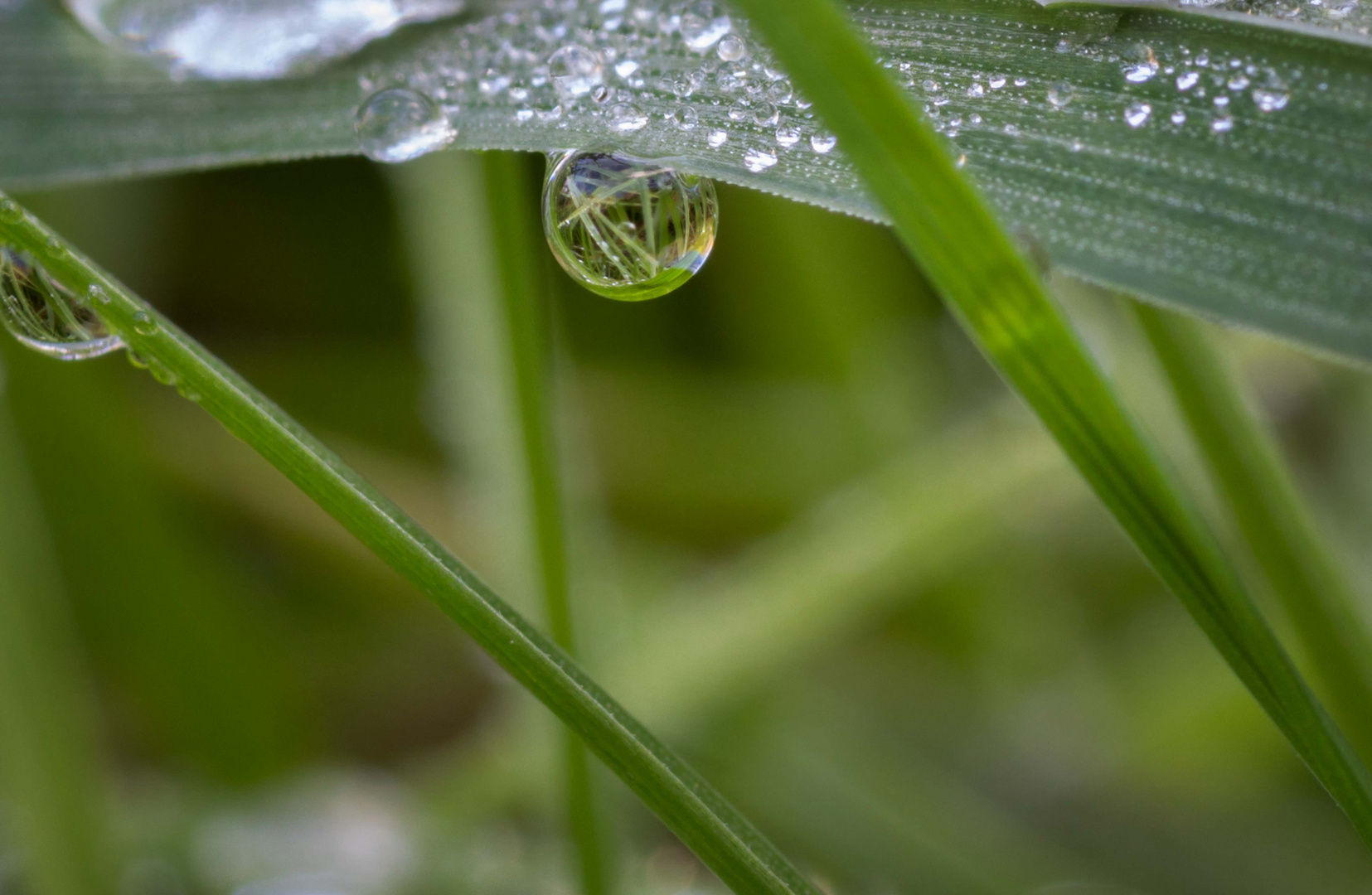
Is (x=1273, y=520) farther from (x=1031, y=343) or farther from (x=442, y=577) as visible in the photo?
(x=442, y=577)

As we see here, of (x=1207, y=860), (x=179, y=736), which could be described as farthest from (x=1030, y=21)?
(x=179, y=736)

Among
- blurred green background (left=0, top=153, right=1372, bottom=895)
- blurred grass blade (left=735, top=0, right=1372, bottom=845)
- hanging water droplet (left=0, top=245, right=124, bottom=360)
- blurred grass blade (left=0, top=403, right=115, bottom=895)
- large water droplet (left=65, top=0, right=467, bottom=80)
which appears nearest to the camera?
blurred grass blade (left=735, top=0, right=1372, bottom=845)

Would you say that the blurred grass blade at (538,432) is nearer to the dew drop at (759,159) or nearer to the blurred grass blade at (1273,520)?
the dew drop at (759,159)

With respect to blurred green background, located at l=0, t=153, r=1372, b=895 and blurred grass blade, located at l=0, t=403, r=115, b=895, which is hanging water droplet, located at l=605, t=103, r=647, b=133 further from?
blurred grass blade, located at l=0, t=403, r=115, b=895

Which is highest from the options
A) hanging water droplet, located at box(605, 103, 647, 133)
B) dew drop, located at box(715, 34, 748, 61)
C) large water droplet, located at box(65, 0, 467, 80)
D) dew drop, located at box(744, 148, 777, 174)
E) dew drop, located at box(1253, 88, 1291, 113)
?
large water droplet, located at box(65, 0, 467, 80)

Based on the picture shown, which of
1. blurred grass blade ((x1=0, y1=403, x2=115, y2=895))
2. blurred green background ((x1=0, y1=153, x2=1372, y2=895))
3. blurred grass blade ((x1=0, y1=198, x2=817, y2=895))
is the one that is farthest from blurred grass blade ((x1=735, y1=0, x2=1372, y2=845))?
blurred grass blade ((x1=0, y1=403, x2=115, y2=895))

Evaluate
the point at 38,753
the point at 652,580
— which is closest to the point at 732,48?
the point at 38,753
